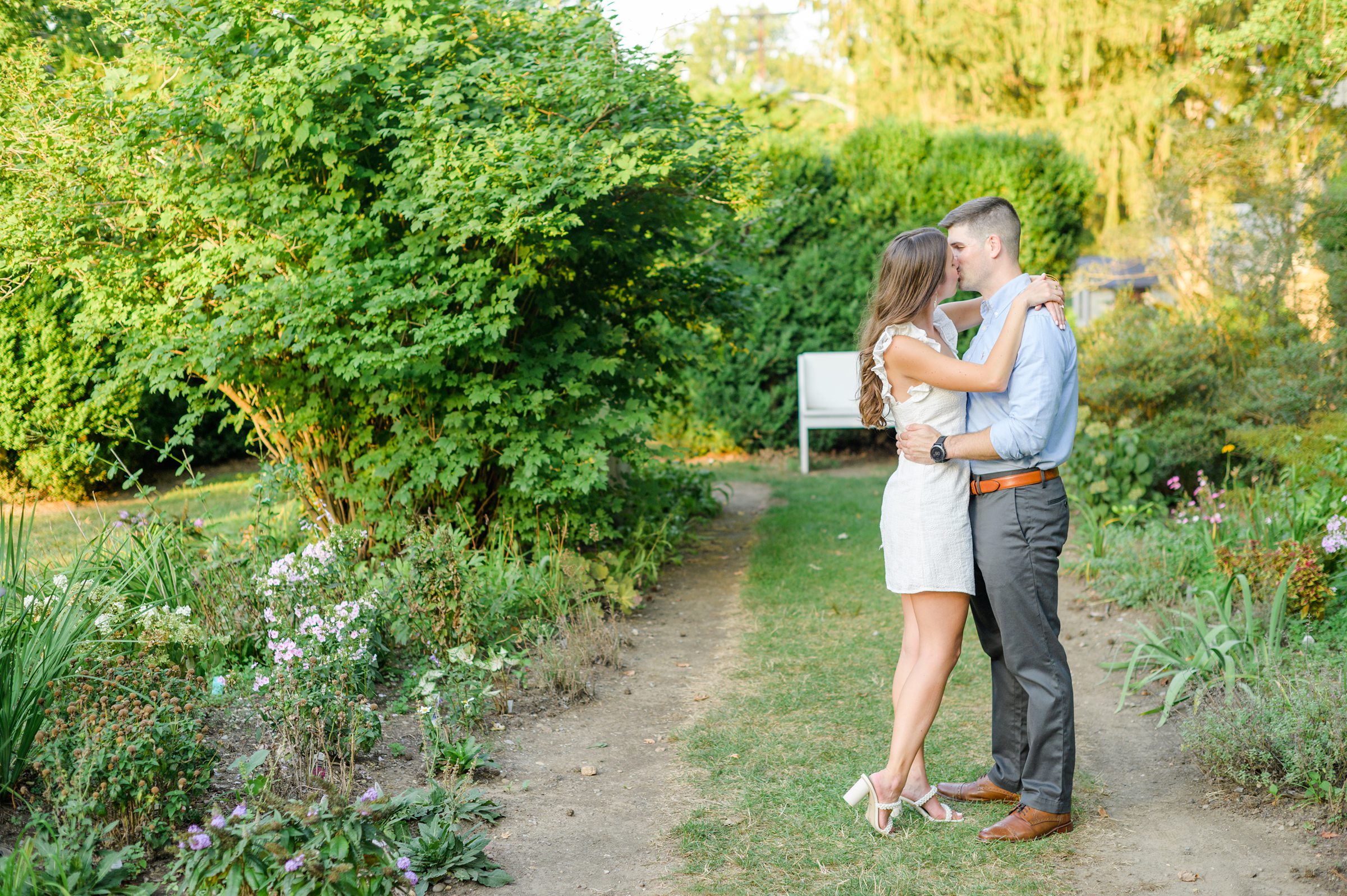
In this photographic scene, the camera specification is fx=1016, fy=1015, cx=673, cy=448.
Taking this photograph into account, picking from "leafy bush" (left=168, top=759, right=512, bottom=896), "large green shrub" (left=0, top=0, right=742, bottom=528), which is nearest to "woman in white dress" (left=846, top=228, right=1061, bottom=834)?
"leafy bush" (left=168, top=759, right=512, bottom=896)

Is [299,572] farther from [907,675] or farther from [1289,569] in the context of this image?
[1289,569]

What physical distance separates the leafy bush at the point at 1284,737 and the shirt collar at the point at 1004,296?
5.16ft

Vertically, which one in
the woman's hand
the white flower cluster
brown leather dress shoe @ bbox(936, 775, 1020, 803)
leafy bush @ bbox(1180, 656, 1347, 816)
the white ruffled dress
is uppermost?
the woman's hand

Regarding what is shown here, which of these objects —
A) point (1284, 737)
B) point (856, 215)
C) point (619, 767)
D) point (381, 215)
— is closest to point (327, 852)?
point (619, 767)

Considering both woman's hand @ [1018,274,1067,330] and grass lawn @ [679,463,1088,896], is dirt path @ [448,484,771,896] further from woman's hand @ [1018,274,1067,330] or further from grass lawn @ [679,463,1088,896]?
woman's hand @ [1018,274,1067,330]

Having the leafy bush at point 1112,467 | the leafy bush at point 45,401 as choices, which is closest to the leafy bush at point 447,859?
the leafy bush at point 1112,467

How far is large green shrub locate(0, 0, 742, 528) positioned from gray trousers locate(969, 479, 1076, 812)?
2.43m

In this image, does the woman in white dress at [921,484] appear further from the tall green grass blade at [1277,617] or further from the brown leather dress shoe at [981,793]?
the tall green grass blade at [1277,617]

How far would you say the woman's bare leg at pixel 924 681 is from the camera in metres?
3.11

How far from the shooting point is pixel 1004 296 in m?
3.06

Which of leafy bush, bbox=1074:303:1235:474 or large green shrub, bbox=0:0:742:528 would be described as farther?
leafy bush, bbox=1074:303:1235:474

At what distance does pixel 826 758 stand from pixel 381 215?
11.4 feet

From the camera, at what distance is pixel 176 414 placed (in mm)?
9508

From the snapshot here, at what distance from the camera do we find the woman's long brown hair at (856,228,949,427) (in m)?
3.01
